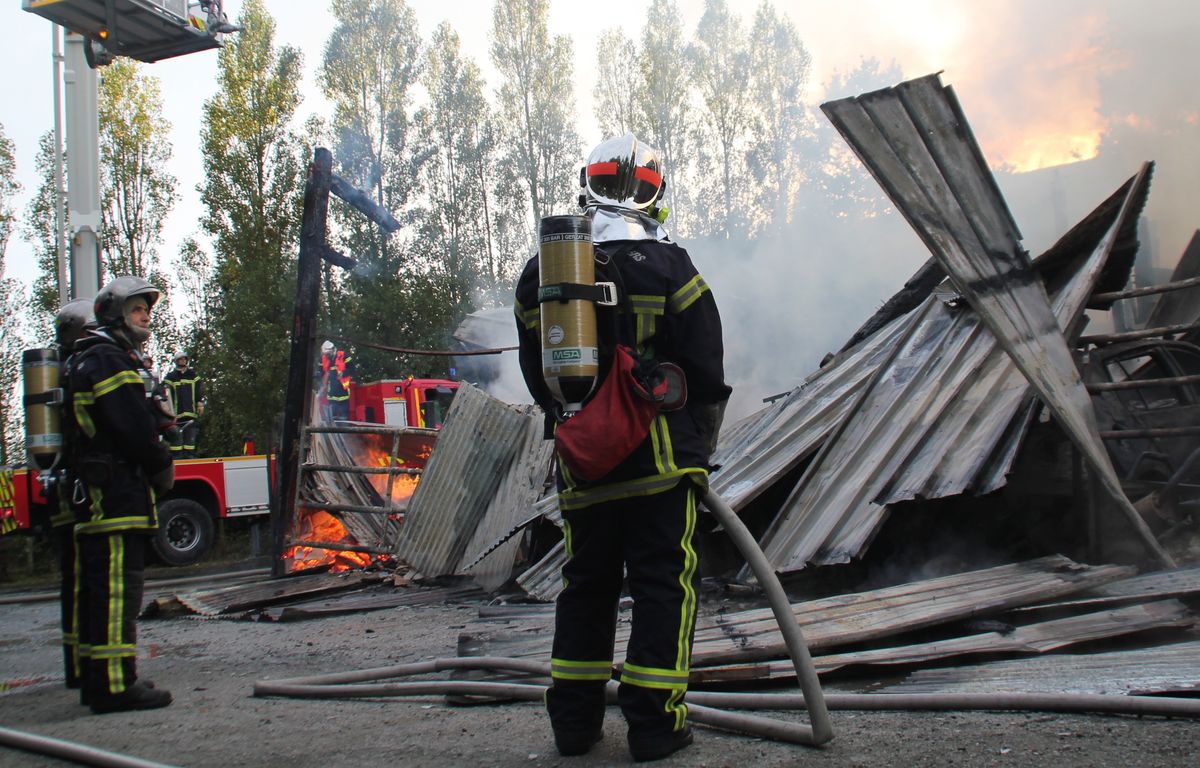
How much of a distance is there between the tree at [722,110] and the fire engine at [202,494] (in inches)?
601

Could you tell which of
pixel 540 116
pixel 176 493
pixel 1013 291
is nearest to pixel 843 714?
pixel 1013 291

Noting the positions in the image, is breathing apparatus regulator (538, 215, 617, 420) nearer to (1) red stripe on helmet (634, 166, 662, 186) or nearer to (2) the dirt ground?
(1) red stripe on helmet (634, 166, 662, 186)

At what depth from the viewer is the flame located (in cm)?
877

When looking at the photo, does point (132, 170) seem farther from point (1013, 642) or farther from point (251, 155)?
point (1013, 642)

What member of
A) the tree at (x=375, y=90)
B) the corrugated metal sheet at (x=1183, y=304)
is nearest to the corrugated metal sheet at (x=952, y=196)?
the corrugated metal sheet at (x=1183, y=304)

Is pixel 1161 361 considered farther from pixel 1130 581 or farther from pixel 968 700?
pixel 968 700

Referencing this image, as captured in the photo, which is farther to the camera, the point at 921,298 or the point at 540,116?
the point at 540,116

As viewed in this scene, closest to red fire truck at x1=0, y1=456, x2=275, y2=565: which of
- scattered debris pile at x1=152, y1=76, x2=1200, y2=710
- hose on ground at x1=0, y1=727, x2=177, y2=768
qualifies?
scattered debris pile at x1=152, y1=76, x2=1200, y2=710

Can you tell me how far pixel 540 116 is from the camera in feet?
99.0

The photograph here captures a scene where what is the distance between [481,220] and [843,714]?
96.1 ft

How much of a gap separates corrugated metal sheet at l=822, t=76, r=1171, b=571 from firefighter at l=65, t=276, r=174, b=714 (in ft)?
12.0

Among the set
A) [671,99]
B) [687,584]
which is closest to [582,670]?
[687,584]

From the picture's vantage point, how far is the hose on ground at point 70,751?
2.76 m

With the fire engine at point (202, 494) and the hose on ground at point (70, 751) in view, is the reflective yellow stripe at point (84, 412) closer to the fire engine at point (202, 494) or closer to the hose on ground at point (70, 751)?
the hose on ground at point (70, 751)
